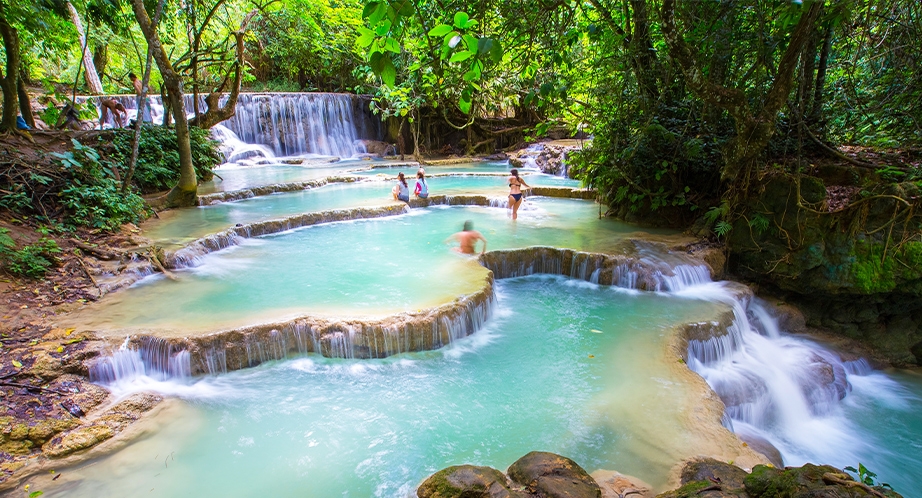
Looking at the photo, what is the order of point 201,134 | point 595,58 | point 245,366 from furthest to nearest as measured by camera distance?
point 201,134 < point 595,58 < point 245,366

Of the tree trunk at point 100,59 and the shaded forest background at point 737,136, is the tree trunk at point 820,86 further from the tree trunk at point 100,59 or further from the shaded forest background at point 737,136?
the tree trunk at point 100,59

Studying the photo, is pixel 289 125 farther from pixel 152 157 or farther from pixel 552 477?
pixel 552 477

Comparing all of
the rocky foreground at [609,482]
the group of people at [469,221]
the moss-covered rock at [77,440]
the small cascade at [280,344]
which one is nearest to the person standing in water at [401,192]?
the group of people at [469,221]

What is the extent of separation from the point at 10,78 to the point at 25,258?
4.49 metres

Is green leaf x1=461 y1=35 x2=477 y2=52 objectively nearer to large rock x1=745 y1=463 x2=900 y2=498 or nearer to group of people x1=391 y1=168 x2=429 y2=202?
large rock x1=745 y1=463 x2=900 y2=498

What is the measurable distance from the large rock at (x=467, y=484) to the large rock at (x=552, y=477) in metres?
0.12

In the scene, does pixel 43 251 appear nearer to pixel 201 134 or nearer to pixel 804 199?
pixel 201 134

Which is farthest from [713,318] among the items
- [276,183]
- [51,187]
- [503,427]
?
[276,183]

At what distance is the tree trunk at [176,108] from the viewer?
767 centimetres

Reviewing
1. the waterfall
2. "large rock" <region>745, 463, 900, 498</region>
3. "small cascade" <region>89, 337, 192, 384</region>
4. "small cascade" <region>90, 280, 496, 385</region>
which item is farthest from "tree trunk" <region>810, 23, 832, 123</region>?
the waterfall

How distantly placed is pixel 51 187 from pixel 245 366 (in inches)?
202

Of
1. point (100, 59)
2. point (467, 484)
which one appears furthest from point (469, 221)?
point (100, 59)

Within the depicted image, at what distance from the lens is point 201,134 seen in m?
12.1

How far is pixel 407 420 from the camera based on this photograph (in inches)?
158
